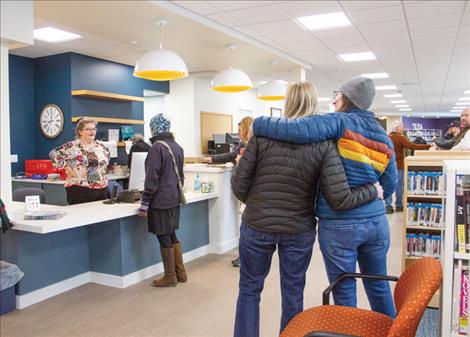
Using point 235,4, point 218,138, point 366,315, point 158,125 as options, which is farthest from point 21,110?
point 366,315

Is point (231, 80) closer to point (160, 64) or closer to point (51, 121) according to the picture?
point (160, 64)

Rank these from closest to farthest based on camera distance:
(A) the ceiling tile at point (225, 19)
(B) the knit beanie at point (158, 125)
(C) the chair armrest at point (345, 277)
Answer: (C) the chair armrest at point (345, 277) < (B) the knit beanie at point (158, 125) < (A) the ceiling tile at point (225, 19)

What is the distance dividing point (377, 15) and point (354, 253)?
3392 millimetres

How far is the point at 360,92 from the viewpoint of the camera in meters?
2.12

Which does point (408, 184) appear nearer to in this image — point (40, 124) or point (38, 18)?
point (38, 18)

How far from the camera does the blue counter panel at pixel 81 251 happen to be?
3389 mm

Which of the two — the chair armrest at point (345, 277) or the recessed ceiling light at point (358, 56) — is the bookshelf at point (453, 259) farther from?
the recessed ceiling light at point (358, 56)

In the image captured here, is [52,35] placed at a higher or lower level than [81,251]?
higher

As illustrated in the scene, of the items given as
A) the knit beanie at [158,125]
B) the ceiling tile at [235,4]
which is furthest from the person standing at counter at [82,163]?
the ceiling tile at [235,4]

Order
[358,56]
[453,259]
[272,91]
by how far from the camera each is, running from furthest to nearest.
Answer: [358,56] → [272,91] → [453,259]

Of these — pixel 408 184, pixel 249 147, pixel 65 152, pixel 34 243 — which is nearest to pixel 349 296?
pixel 249 147

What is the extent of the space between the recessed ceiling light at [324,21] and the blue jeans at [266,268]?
3.22 meters

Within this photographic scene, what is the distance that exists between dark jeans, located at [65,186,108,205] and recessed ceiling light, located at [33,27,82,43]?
2.41 metres

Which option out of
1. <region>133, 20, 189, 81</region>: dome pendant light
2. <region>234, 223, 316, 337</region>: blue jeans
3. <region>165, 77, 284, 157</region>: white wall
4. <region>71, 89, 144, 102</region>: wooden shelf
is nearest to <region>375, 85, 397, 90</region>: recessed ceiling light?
<region>165, 77, 284, 157</region>: white wall
